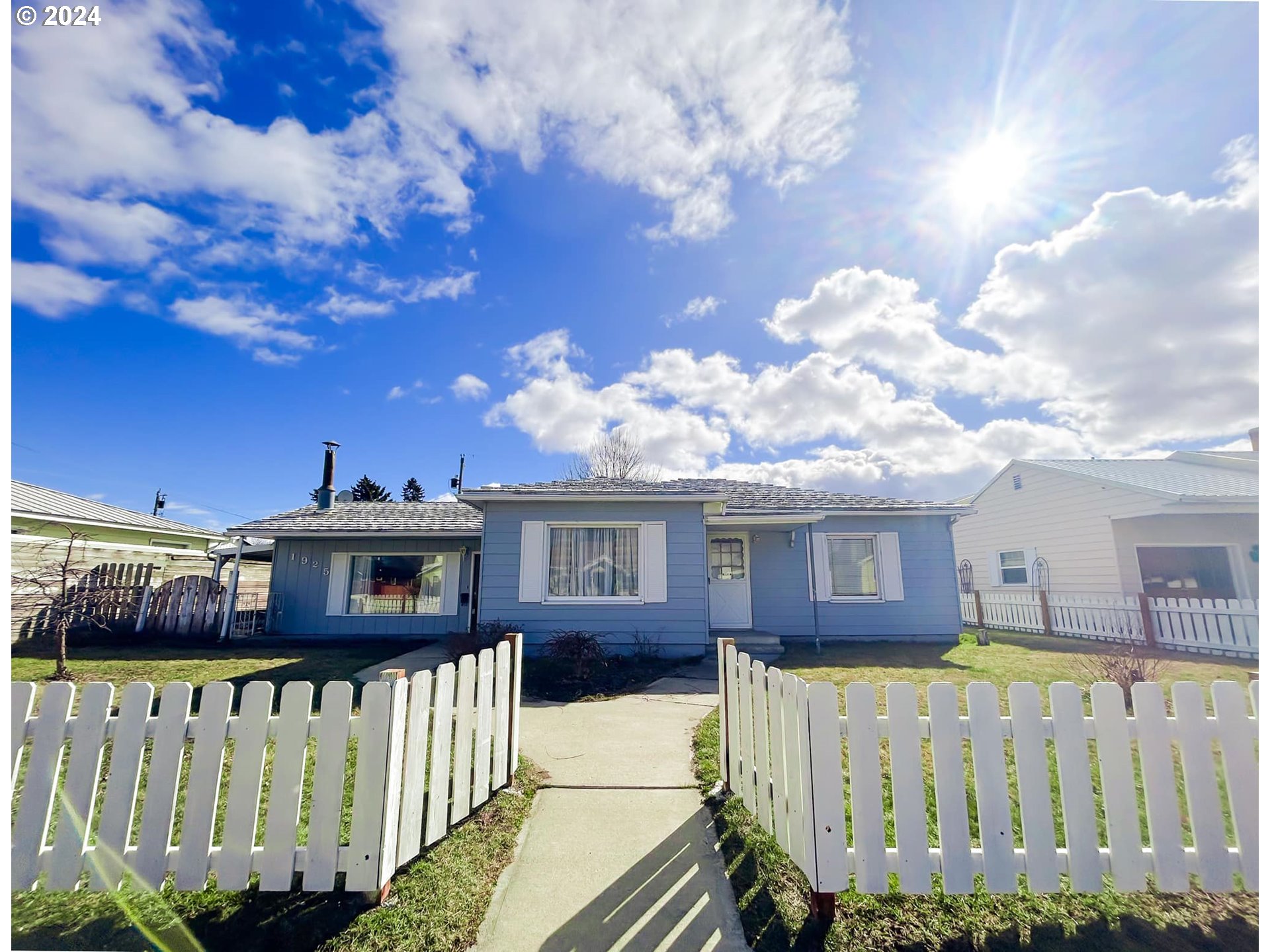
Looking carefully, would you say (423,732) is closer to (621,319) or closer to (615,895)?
(615,895)

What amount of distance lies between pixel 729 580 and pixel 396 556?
7727 millimetres

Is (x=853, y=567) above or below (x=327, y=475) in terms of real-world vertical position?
below

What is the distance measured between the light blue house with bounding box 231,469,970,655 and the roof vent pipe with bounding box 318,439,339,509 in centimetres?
20

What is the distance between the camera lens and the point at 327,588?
11.6 metres

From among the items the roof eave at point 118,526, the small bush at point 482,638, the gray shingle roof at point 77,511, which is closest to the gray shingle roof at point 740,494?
the small bush at point 482,638

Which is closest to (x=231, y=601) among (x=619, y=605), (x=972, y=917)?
(x=619, y=605)

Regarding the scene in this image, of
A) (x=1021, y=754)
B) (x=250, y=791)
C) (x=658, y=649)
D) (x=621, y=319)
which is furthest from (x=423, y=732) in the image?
(x=621, y=319)

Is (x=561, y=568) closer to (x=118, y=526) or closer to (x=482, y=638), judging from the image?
(x=482, y=638)

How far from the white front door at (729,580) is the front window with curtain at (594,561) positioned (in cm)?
205

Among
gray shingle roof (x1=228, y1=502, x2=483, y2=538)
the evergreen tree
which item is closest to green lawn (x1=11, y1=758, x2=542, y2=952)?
gray shingle roof (x1=228, y1=502, x2=483, y2=538)

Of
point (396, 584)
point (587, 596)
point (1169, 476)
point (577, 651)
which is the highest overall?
point (1169, 476)

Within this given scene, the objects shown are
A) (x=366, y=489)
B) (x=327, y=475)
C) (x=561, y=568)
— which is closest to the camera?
(x=561, y=568)

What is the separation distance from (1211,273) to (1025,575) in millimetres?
10799

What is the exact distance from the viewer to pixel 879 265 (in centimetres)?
708
